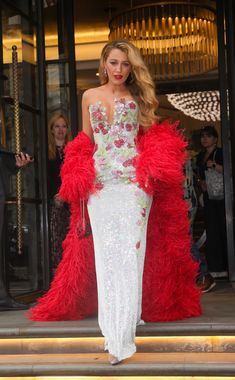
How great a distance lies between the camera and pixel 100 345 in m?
3.81

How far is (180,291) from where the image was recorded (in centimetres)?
416

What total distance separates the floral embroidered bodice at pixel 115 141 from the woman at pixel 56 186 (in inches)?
63.7

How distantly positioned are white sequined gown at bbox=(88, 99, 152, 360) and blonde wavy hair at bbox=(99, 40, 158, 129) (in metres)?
0.07

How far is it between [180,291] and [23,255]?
1706 mm

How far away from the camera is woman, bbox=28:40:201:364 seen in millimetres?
3568

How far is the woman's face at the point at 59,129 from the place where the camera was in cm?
540

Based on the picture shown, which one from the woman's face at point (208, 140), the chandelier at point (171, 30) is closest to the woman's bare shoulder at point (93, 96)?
the woman's face at point (208, 140)

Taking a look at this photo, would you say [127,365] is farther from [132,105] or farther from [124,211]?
[132,105]

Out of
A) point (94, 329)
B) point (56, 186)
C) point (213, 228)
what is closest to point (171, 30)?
point (213, 228)

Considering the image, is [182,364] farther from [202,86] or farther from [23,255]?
[202,86]

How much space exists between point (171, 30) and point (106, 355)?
421 cm

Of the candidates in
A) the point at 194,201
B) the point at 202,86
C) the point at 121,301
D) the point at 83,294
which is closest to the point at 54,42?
the point at 194,201

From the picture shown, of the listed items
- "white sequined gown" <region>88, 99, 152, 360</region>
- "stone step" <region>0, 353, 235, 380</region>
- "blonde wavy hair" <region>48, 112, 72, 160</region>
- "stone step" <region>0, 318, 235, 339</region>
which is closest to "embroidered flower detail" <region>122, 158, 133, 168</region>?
"white sequined gown" <region>88, 99, 152, 360</region>

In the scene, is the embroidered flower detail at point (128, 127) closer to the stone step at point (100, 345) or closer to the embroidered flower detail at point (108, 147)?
the embroidered flower detail at point (108, 147)
